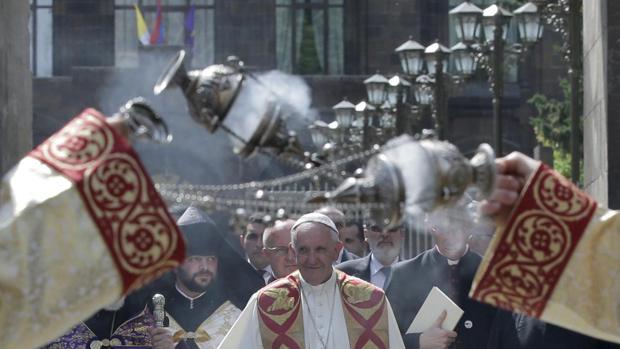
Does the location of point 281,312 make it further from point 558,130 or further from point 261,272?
point 558,130

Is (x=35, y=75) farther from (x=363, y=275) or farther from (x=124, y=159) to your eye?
(x=124, y=159)

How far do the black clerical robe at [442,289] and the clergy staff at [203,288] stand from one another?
0.92 m

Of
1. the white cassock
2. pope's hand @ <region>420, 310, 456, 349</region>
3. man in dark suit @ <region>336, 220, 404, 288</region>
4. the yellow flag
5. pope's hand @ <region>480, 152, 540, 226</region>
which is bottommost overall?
pope's hand @ <region>420, 310, 456, 349</region>

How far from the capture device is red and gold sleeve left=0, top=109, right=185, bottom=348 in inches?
217

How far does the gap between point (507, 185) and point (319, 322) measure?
4.79m

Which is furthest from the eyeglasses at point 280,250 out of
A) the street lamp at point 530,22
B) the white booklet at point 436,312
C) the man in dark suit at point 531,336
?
the street lamp at point 530,22

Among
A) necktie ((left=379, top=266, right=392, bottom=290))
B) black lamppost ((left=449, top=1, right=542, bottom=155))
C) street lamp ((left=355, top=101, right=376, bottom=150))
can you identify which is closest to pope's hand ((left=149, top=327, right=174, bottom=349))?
necktie ((left=379, top=266, right=392, bottom=290))

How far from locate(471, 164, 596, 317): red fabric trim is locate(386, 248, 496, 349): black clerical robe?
512 centimetres

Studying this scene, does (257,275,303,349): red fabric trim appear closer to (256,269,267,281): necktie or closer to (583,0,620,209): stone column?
(256,269,267,281): necktie

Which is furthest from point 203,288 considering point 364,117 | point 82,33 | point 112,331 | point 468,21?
point 82,33

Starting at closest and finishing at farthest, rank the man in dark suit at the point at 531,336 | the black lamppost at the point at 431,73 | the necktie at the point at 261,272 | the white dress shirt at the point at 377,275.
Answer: the man in dark suit at the point at 531,336, the white dress shirt at the point at 377,275, the necktie at the point at 261,272, the black lamppost at the point at 431,73

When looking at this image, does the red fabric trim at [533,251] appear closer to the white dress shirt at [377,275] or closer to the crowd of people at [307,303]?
the crowd of people at [307,303]

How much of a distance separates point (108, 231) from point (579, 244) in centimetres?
148

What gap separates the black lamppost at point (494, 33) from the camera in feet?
67.5
